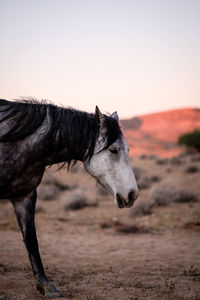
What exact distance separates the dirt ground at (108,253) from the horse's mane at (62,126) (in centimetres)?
50

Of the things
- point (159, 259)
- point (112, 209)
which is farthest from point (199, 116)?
point (159, 259)

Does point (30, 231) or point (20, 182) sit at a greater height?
point (20, 182)

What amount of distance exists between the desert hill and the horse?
54.5 metres

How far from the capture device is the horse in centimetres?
319

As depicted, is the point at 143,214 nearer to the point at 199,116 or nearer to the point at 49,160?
the point at 49,160

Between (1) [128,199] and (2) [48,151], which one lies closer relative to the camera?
(1) [128,199]

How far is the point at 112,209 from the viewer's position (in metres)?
11.6

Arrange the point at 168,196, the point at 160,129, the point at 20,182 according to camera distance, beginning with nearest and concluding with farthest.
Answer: the point at 20,182, the point at 168,196, the point at 160,129

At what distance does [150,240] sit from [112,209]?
4.13 metres

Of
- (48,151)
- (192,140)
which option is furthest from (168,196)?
(192,140)

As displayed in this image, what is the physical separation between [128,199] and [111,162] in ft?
1.53

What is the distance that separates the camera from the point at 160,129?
251 feet

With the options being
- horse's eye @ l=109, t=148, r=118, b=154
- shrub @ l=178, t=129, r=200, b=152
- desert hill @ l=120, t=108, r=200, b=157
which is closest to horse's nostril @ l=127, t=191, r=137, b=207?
horse's eye @ l=109, t=148, r=118, b=154

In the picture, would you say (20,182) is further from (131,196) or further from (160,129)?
(160,129)
